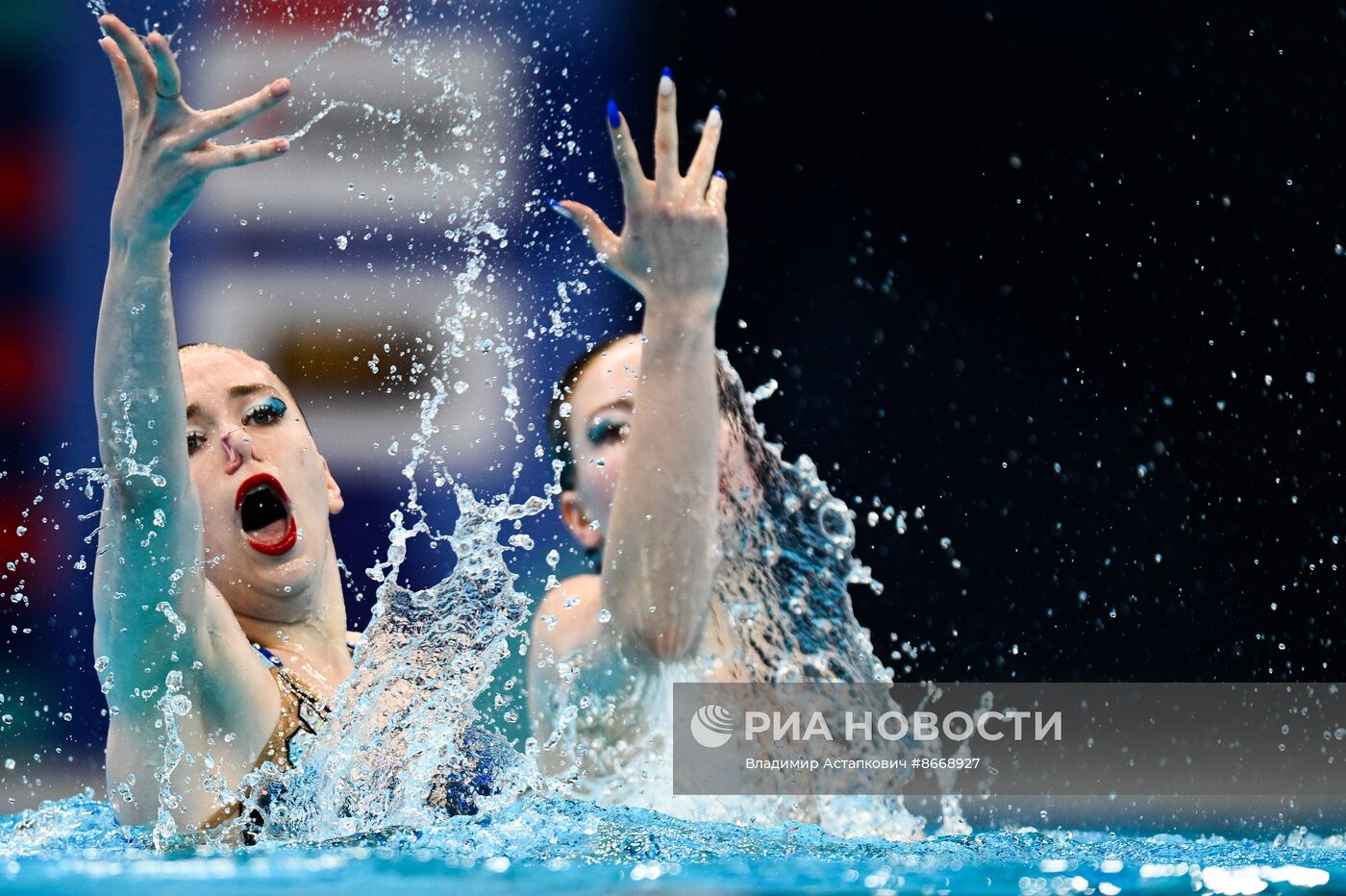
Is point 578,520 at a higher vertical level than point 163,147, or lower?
lower

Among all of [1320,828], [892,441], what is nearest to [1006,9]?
[892,441]

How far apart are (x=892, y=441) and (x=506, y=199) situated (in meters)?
1.37

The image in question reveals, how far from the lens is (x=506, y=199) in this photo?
13.8 ft

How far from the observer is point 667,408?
1.62 meters

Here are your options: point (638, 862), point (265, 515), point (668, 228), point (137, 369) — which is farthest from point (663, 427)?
point (265, 515)

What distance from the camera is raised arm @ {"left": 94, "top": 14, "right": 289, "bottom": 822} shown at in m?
1.55

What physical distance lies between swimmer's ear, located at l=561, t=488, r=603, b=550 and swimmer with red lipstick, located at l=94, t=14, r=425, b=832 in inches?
15.8

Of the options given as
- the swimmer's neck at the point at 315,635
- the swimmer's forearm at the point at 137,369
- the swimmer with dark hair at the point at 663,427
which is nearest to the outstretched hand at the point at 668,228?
the swimmer with dark hair at the point at 663,427

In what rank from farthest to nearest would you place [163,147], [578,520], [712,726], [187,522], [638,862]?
[578,520] < [712,726] < [187,522] < [163,147] < [638,862]

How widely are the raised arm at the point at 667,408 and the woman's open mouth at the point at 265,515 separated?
733 mm

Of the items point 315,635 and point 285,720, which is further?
point 315,635

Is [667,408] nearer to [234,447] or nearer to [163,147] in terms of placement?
[163,147]

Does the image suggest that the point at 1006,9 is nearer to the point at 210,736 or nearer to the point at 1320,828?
the point at 1320,828

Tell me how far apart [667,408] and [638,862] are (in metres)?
0.51
